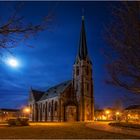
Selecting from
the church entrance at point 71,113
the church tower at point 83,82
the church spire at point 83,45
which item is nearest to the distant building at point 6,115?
the church entrance at point 71,113

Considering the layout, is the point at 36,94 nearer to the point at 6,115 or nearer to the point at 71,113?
the point at 6,115

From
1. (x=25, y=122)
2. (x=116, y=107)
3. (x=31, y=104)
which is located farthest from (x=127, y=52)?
(x=31, y=104)

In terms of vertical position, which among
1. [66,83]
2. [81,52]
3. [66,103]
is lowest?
[66,103]

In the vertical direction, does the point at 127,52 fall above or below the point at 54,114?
above

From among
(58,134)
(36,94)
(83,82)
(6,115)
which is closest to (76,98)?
(83,82)

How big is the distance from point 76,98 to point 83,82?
18.5 feet

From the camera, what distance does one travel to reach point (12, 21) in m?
8.91

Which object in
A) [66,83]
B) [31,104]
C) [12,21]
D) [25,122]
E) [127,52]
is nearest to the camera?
[12,21]

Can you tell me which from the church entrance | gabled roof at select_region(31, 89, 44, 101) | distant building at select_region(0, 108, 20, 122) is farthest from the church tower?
distant building at select_region(0, 108, 20, 122)

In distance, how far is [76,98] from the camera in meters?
78.9

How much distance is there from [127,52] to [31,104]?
8728 cm

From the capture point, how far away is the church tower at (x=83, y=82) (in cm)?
7688

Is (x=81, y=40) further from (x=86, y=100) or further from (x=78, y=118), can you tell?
(x=78, y=118)

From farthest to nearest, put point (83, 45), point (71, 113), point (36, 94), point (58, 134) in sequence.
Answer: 1. point (36, 94)
2. point (83, 45)
3. point (71, 113)
4. point (58, 134)
